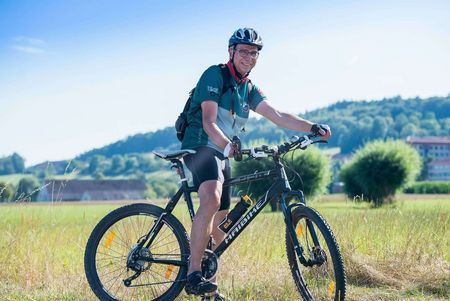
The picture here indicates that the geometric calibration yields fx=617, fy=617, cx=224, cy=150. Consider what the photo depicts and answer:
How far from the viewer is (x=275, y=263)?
7160 millimetres

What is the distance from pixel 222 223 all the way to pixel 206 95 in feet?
3.55

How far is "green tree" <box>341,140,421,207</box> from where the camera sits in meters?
38.8

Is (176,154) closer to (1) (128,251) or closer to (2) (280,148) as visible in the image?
(2) (280,148)

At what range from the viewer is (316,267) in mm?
4863

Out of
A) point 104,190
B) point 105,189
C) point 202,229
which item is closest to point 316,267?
point 202,229

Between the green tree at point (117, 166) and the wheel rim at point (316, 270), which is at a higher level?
the wheel rim at point (316, 270)

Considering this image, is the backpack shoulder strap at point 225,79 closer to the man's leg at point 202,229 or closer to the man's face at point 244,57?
the man's face at point 244,57

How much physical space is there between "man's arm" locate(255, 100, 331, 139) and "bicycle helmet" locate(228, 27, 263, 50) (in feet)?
1.79

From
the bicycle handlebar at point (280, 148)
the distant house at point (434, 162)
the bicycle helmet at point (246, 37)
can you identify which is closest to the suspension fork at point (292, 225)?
the bicycle handlebar at point (280, 148)

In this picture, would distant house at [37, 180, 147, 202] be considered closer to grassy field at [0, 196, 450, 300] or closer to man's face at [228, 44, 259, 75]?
grassy field at [0, 196, 450, 300]

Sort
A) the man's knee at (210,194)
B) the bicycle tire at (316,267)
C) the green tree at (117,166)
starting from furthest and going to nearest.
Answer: the green tree at (117,166) < the man's knee at (210,194) < the bicycle tire at (316,267)

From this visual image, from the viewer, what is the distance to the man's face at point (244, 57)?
504 centimetres

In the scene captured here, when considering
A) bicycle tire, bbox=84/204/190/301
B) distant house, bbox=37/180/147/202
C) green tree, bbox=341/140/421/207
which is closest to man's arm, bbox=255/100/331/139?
bicycle tire, bbox=84/204/190/301

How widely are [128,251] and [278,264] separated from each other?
7.40ft
